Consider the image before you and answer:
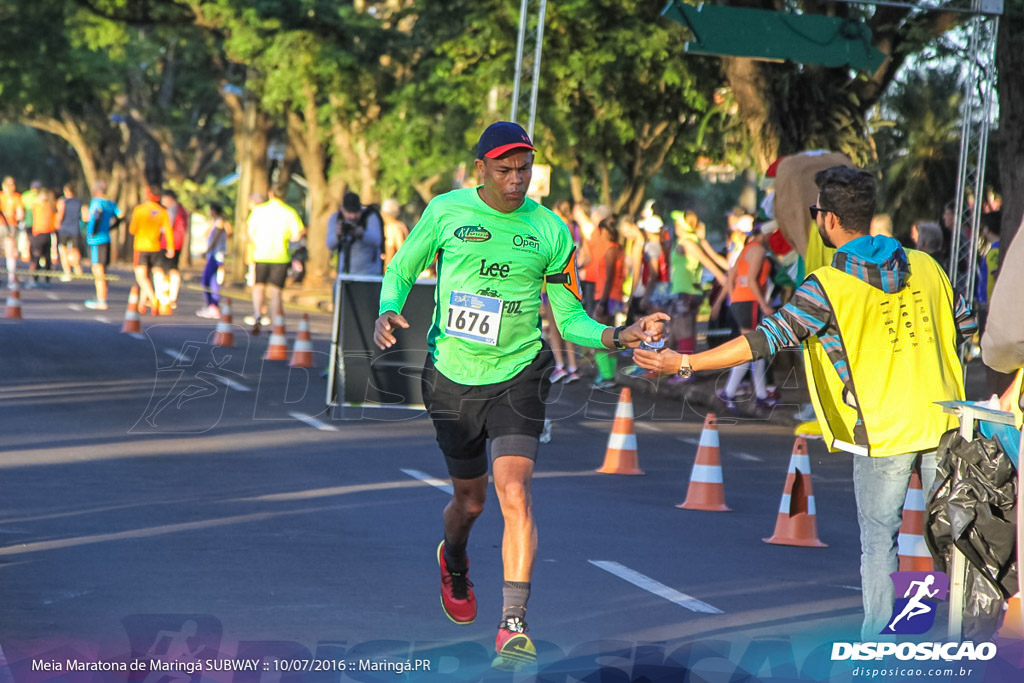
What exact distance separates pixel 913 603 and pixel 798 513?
151 inches

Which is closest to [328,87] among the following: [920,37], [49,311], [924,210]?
[49,311]

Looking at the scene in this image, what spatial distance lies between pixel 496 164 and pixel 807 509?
426 centimetres

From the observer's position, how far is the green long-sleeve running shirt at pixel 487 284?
642 cm

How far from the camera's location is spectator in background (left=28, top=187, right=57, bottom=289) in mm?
34406

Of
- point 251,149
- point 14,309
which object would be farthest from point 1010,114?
point 251,149

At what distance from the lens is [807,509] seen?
9.86 meters

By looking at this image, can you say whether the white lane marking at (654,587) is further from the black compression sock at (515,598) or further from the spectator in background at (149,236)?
the spectator in background at (149,236)

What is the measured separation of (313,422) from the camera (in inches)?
579

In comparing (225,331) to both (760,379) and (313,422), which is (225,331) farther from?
(760,379)

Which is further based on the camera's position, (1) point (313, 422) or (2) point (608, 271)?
(2) point (608, 271)

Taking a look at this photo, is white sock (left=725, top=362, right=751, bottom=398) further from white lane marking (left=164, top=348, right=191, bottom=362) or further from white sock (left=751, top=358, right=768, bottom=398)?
white lane marking (left=164, top=348, right=191, bottom=362)

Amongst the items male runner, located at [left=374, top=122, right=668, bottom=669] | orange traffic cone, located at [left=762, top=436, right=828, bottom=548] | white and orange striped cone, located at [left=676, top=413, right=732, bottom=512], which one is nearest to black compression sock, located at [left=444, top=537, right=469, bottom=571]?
male runner, located at [left=374, top=122, right=668, bottom=669]

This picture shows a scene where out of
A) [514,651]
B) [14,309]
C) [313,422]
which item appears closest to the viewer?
[514,651]

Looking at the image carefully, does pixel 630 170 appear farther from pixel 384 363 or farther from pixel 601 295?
pixel 384 363
